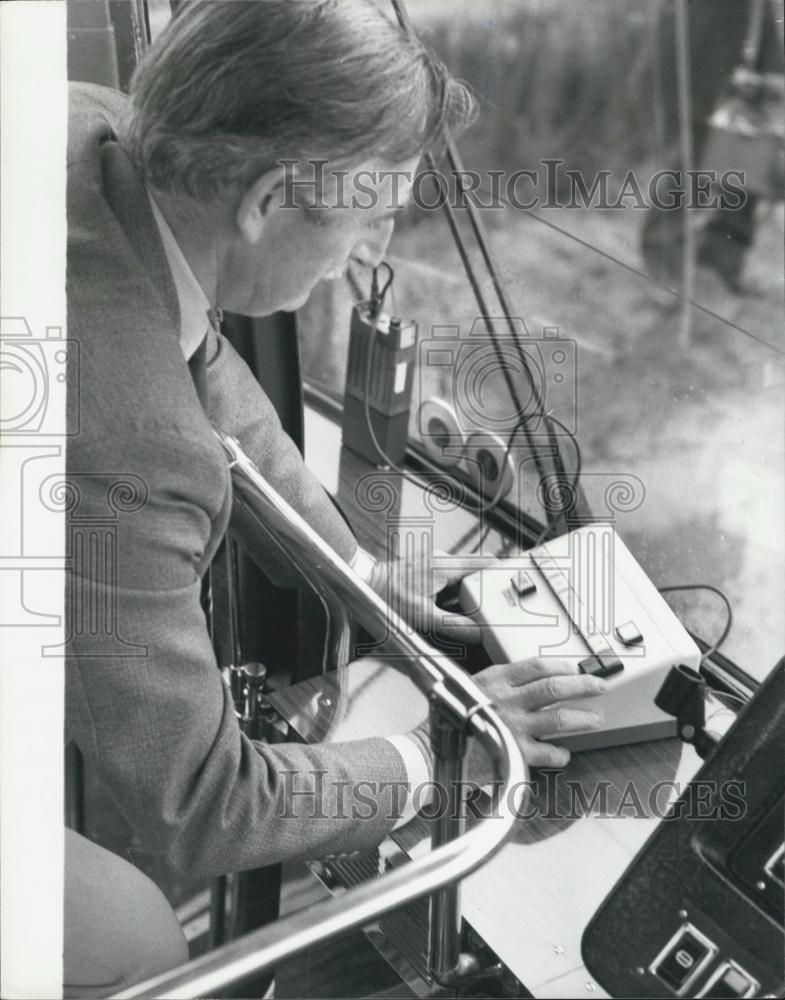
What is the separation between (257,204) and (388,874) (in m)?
0.51

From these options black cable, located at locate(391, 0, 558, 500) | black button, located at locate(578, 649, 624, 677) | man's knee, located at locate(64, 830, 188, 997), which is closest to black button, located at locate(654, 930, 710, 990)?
black button, located at locate(578, 649, 624, 677)

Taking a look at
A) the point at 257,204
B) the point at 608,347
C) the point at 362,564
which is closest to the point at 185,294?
the point at 257,204

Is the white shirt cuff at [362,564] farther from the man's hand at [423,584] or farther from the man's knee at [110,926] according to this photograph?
the man's knee at [110,926]

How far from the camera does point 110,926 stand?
1.02m

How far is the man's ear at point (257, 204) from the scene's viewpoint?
884mm

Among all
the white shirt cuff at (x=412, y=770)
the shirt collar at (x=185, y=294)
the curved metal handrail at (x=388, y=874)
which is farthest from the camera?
the white shirt cuff at (x=412, y=770)

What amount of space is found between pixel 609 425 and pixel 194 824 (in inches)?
33.4

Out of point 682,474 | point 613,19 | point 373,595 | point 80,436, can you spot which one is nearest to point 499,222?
point 682,474

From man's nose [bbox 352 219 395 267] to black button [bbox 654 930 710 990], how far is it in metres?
0.62

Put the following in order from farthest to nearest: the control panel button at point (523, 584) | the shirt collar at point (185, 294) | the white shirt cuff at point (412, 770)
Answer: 1. the control panel button at point (523, 584)
2. the white shirt cuff at point (412, 770)
3. the shirt collar at point (185, 294)

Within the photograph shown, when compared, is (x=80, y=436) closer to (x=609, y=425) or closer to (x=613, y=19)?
(x=609, y=425)

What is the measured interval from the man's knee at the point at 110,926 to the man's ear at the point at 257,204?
0.56 metres

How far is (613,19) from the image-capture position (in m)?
3.12

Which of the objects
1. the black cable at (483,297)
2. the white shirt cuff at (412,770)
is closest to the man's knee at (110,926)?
the white shirt cuff at (412,770)
